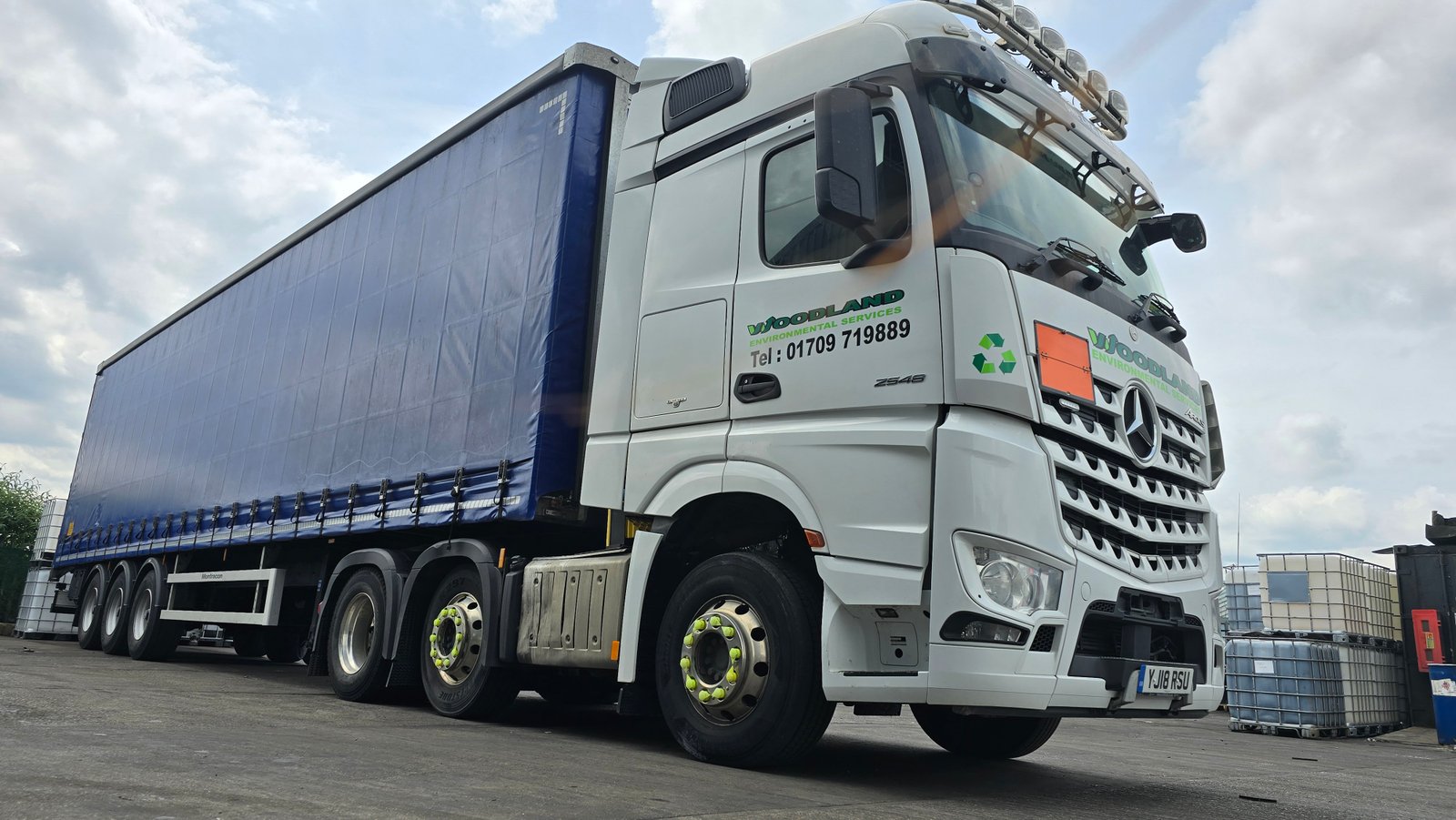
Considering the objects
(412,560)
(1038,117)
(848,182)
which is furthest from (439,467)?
(1038,117)

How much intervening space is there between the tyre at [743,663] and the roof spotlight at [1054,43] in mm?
3200

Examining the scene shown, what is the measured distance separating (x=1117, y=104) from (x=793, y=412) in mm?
3083

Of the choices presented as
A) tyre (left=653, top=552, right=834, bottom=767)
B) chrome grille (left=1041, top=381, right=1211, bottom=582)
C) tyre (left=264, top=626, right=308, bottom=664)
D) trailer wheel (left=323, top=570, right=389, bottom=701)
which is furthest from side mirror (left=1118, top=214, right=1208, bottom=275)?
tyre (left=264, top=626, right=308, bottom=664)

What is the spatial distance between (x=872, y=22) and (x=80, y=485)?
1533 centimetres

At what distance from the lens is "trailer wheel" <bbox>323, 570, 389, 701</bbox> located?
23.3 ft

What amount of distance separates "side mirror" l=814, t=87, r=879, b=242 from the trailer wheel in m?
4.48

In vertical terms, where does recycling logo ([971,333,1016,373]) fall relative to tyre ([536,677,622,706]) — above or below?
above

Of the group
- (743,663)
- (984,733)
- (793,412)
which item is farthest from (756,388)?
(984,733)

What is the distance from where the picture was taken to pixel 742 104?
5414 mm

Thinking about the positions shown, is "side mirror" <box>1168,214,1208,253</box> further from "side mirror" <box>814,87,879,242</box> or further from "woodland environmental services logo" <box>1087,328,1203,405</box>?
"side mirror" <box>814,87,879,242</box>

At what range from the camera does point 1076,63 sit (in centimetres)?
583

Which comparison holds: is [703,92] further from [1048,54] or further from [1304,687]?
[1304,687]

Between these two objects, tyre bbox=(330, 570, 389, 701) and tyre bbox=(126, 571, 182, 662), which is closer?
tyre bbox=(330, 570, 389, 701)

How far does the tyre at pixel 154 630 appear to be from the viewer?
11.5 metres
